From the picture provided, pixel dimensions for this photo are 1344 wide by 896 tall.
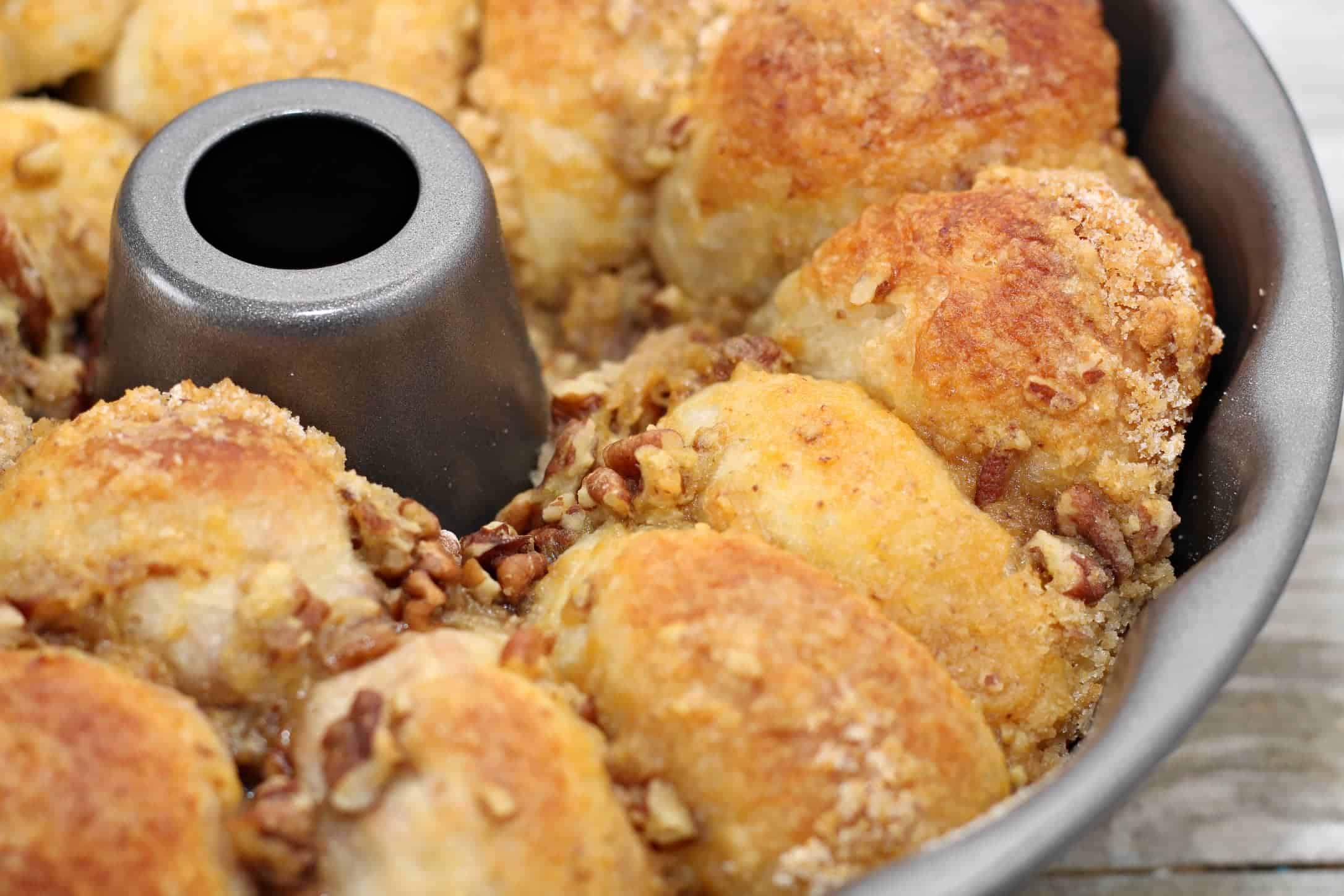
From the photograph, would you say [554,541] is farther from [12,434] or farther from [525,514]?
[12,434]

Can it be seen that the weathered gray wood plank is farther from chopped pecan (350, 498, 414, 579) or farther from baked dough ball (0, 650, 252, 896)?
baked dough ball (0, 650, 252, 896)

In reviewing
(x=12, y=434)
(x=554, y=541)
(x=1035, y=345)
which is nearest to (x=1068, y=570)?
(x=1035, y=345)

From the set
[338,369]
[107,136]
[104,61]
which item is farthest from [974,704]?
[104,61]

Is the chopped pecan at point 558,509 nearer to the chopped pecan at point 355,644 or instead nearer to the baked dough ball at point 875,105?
the chopped pecan at point 355,644

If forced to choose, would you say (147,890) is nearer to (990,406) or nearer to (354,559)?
(354,559)

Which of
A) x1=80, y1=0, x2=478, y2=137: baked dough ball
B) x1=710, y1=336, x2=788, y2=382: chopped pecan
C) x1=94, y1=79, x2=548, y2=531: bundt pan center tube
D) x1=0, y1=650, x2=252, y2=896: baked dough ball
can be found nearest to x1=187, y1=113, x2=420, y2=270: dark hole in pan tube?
x1=94, y1=79, x2=548, y2=531: bundt pan center tube

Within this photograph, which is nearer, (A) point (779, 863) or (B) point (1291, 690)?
(A) point (779, 863)

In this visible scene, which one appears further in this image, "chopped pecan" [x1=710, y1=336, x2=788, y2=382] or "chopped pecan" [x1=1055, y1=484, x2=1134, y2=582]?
"chopped pecan" [x1=710, y1=336, x2=788, y2=382]
